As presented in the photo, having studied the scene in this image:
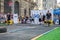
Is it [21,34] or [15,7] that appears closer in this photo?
[21,34]

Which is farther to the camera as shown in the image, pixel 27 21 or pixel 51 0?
pixel 51 0

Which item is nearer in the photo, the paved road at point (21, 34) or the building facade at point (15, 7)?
the paved road at point (21, 34)

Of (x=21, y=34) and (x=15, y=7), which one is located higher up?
(x=15, y=7)

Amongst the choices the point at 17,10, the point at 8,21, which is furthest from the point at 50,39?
the point at 17,10

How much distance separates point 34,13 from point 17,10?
50.0ft

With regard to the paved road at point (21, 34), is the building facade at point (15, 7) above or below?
above

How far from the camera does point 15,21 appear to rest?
44.2 m

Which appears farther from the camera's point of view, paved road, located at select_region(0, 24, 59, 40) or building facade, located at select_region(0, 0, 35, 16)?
building facade, located at select_region(0, 0, 35, 16)

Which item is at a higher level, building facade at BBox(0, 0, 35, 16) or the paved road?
building facade at BBox(0, 0, 35, 16)

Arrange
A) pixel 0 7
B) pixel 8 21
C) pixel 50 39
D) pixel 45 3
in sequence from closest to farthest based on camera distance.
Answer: pixel 50 39 < pixel 8 21 < pixel 0 7 < pixel 45 3

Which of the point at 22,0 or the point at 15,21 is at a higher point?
the point at 22,0

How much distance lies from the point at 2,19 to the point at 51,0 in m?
90.7

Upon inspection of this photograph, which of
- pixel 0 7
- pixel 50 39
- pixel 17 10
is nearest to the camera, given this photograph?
pixel 50 39

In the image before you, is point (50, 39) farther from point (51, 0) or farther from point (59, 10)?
point (51, 0)
